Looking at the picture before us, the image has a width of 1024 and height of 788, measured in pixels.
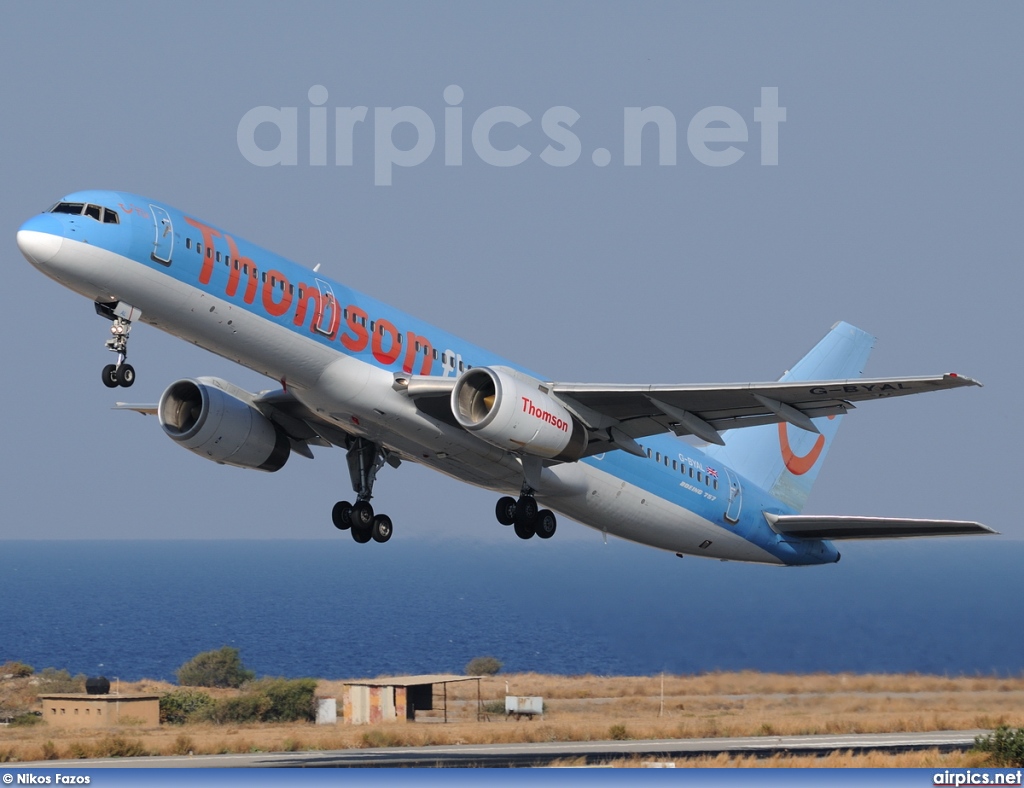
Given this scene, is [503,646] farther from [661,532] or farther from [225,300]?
[225,300]

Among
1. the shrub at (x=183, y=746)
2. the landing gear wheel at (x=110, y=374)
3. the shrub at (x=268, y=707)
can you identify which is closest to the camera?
the landing gear wheel at (x=110, y=374)

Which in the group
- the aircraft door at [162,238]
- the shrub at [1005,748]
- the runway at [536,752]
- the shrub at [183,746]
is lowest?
the runway at [536,752]

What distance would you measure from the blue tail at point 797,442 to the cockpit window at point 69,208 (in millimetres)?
19208

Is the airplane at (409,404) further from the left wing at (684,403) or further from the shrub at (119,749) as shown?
the shrub at (119,749)

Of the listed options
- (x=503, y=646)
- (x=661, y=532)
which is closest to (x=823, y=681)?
(x=661, y=532)

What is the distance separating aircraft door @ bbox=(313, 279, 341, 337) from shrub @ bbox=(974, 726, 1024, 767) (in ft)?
61.0

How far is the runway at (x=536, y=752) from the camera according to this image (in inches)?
1484

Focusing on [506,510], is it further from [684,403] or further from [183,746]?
[183,746]

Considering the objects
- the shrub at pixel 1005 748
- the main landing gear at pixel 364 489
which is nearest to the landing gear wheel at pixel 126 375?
the main landing gear at pixel 364 489

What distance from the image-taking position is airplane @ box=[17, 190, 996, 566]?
2530cm

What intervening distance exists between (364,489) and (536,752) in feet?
39.7

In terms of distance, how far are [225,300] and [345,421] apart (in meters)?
4.17

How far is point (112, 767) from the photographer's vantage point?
3822 centimetres

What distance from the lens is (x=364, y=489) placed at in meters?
32.8
